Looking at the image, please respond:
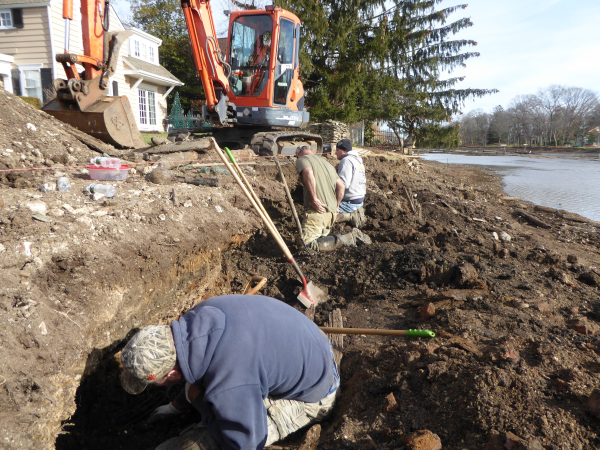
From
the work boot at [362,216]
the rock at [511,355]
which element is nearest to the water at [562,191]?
the work boot at [362,216]

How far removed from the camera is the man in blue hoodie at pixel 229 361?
1875mm

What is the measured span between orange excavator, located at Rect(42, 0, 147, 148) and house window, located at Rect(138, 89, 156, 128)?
12300mm

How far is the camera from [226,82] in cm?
748

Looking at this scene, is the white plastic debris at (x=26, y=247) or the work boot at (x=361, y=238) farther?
the work boot at (x=361, y=238)

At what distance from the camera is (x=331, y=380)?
251cm

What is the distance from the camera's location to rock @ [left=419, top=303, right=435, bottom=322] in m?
3.48

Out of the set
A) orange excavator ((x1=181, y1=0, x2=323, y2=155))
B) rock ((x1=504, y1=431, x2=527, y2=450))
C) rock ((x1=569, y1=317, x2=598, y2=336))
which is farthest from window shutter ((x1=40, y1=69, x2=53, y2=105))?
rock ((x1=504, y1=431, x2=527, y2=450))

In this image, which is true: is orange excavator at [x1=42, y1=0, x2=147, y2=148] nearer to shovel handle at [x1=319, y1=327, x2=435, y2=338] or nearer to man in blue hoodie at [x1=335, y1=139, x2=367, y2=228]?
man in blue hoodie at [x1=335, y1=139, x2=367, y2=228]

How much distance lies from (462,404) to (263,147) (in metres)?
5.83

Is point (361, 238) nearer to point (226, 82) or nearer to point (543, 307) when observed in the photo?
point (543, 307)

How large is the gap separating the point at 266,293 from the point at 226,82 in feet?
15.8

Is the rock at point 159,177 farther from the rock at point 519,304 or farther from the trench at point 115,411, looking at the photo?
the rock at point 519,304

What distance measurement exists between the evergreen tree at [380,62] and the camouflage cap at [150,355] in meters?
16.4

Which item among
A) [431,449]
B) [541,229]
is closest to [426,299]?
[431,449]
